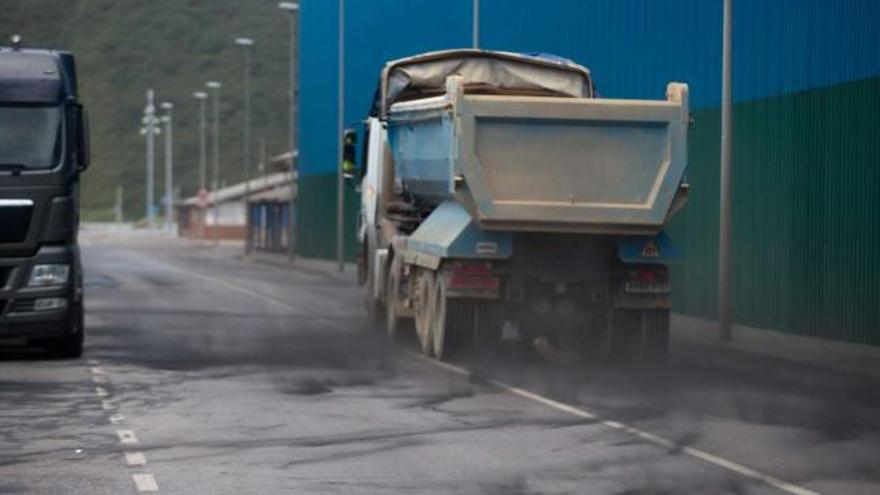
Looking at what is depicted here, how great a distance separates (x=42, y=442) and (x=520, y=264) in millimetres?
9492

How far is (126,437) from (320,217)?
63448 millimetres

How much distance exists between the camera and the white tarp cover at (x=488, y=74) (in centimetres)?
2762

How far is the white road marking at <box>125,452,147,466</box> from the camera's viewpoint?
14.4m

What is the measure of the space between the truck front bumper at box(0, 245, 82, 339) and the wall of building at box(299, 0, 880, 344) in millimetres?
10829

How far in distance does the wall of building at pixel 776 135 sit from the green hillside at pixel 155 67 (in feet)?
405

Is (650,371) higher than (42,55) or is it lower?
lower

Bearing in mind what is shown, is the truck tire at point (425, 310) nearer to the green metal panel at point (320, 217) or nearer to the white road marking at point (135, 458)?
the white road marking at point (135, 458)

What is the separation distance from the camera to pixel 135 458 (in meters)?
14.6

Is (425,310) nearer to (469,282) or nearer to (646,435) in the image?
(469,282)

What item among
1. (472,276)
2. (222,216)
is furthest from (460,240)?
(222,216)

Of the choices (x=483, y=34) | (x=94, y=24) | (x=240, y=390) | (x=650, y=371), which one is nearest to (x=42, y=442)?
(x=240, y=390)

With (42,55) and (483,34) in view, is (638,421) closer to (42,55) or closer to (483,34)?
(42,55)

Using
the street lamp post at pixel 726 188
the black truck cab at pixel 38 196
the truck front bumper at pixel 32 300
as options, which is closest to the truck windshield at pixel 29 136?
the black truck cab at pixel 38 196

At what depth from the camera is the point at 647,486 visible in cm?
1317
